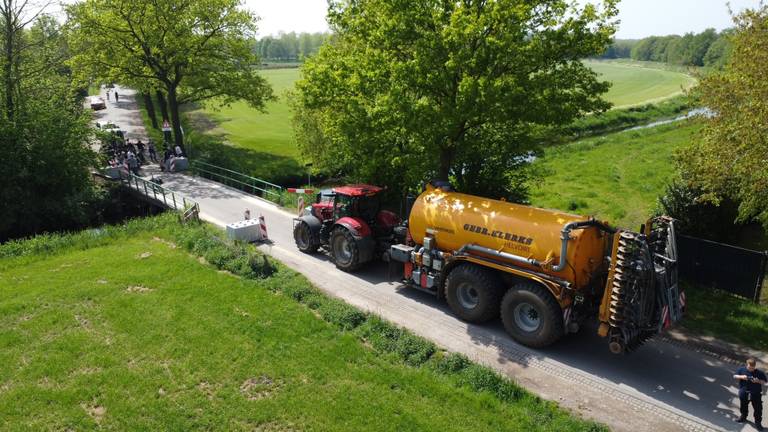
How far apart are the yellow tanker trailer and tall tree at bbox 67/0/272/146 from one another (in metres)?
24.5

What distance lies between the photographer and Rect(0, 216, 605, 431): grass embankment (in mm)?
9453

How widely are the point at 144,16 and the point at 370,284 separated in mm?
24730

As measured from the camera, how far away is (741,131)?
11938 mm

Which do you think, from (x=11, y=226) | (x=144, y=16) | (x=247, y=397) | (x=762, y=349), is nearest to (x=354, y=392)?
(x=247, y=397)

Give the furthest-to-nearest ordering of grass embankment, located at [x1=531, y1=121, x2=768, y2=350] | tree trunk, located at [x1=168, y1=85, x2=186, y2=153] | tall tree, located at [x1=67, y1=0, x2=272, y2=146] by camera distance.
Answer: tree trunk, located at [x1=168, y1=85, x2=186, y2=153] < tall tree, located at [x1=67, y1=0, x2=272, y2=146] < grass embankment, located at [x1=531, y1=121, x2=768, y2=350]

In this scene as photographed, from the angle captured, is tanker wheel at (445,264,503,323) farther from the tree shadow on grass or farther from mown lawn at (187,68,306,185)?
the tree shadow on grass

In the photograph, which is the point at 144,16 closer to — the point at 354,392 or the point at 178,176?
the point at 178,176

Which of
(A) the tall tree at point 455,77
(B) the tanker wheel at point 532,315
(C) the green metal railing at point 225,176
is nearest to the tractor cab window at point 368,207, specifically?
(A) the tall tree at point 455,77

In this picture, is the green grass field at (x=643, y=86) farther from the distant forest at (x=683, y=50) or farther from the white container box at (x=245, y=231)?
the white container box at (x=245, y=231)

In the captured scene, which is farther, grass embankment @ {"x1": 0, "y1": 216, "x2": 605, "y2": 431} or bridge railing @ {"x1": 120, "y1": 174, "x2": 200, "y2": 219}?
bridge railing @ {"x1": 120, "y1": 174, "x2": 200, "y2": 219}

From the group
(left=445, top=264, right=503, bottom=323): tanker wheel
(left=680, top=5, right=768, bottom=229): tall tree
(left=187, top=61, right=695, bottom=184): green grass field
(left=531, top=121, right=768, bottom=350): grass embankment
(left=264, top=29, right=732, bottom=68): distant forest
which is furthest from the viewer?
(left=264, top=29, right=732, bottom=68): distant forest

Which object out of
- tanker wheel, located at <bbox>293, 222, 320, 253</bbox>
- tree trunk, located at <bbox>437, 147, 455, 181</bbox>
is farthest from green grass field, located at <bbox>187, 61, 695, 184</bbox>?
tanker wheel, located at <bbox>293, 222, 320, 253</bbox>

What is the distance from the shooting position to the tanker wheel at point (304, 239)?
700 inches

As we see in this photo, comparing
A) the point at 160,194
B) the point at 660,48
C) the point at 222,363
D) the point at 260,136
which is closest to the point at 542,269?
the point at 222,363
